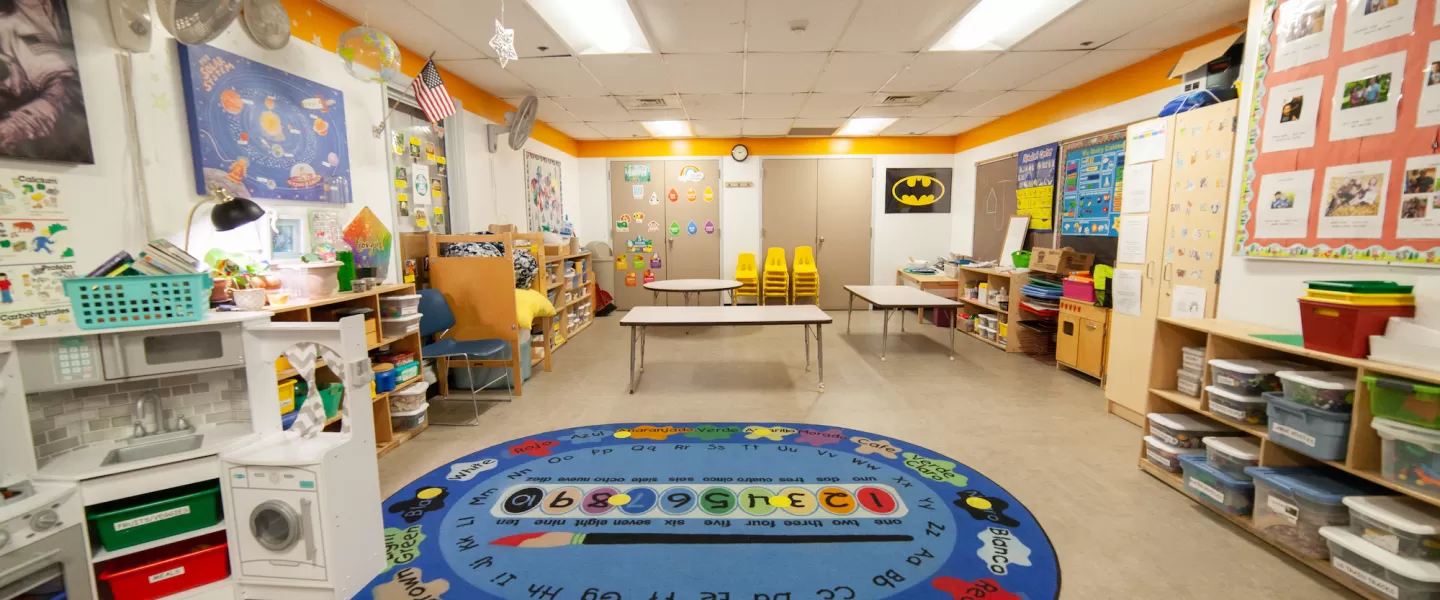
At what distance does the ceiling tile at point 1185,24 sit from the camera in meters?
3.55

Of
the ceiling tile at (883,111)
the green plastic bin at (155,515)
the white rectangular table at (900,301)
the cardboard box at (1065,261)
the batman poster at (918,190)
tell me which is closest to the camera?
the green plastic bin at (155,515)

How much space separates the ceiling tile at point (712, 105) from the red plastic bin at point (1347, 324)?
4.89 m

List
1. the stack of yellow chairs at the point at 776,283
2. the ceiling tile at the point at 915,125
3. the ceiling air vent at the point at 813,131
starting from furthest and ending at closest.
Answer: the stack of yellow chairs at the point at 776,283
the ceiling air vent at the point at 813,131
the ceiling tile at the point at 915,125

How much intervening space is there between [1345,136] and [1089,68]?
283cm

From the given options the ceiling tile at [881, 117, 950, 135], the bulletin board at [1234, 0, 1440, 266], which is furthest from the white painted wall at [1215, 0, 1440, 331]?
the ceiling tile at [881, 117, 950, 135]

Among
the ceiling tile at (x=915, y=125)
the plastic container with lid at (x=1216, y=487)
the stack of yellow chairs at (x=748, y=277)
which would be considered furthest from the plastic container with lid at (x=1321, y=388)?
the stack of yellow chairs at (x=748, y=277)

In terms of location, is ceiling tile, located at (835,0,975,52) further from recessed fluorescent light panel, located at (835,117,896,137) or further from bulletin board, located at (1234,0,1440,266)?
recessed fluorescent light panel, located at (835,117,896,137)

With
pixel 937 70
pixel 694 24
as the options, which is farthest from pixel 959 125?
pixel 694 24

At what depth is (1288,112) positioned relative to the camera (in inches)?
107

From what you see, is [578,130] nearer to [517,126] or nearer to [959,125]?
[517,126]


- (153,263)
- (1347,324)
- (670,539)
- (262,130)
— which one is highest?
(262,130)

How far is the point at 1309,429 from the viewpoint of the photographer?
2.23 m

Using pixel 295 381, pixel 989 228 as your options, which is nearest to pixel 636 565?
pixel 295 381

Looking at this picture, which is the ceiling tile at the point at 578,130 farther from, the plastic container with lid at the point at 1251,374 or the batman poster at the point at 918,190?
the plastic container with lid at the point at 1251,374
